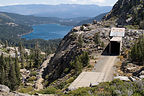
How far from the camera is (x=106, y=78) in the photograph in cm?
2312

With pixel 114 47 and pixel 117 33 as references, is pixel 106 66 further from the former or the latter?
pixel 117 33

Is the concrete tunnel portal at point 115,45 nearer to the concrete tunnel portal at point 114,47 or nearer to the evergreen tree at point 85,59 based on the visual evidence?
the concrete tunnel portal at point 114,47

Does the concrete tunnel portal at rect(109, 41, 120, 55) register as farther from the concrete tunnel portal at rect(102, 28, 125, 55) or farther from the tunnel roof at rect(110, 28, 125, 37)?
the tunnel roof at rect(110, 28, 125, 37)

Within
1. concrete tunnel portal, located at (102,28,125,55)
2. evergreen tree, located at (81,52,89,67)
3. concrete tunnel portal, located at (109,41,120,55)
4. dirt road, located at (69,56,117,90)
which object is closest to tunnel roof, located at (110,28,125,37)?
concrete tunnel portal, located at (102,28,125,55)

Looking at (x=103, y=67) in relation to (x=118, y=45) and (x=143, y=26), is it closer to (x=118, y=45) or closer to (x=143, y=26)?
(x=118, y=45)

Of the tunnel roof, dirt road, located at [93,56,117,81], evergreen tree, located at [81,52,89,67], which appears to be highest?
the tunnel roof

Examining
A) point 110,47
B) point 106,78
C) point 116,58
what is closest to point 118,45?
point 110,47

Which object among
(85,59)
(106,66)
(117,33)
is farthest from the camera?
(117,33)

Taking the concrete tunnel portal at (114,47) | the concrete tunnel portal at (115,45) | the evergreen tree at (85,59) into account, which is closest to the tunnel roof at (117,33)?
the concrete tunnel portal at (115,45)

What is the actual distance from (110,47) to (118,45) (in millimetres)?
2034

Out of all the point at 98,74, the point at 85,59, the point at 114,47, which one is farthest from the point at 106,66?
the point at 114,47

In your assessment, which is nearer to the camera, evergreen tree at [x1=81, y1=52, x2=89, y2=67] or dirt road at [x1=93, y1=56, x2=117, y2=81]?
dirt road at [x1=93, y1=56, x2=117, y2=81]

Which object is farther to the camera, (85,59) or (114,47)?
(114,47)

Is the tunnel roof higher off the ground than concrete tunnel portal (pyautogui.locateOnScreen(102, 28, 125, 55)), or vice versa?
the tunnel roof
